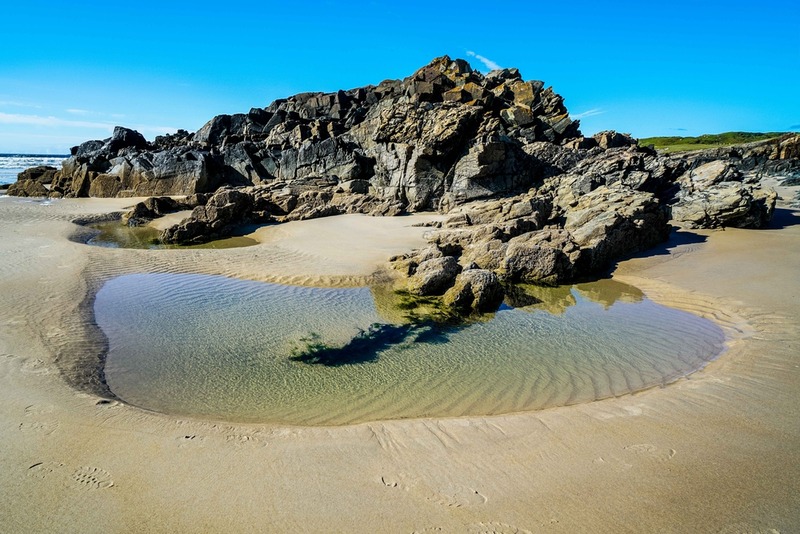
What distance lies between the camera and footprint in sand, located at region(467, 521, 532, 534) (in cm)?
374

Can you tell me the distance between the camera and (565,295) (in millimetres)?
12648

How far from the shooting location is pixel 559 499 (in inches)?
163

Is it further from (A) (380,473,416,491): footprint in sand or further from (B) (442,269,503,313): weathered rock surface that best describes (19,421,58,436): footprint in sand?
(B) (442,269,503,313): weathered rock surface

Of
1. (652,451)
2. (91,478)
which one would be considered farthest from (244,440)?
(652,451)

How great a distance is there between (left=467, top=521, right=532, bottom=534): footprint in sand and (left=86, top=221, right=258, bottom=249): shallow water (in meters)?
17.1

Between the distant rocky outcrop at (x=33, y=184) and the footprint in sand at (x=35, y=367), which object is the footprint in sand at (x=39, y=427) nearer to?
the footprint in sand at (x=35, y=367)

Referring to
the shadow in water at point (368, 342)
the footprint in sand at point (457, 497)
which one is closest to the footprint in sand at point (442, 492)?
the footprint in sand at point (457, 497)

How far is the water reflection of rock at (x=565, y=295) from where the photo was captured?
1170 cm

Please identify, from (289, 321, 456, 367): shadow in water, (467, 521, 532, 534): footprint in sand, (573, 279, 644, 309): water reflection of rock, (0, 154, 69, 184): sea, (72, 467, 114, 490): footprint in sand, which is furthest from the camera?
(0, 154, 69, 184): sea

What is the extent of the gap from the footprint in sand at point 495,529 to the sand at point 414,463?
0.02m

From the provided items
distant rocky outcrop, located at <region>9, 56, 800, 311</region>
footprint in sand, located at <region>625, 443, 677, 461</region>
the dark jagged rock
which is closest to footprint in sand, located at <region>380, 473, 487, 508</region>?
footprint in sand, located at <region>625, 443, 677, 461</region>

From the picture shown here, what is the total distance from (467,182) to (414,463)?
2165 centimetres

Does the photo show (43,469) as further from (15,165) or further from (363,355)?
(15,165)

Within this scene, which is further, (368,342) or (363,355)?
(368,342)
